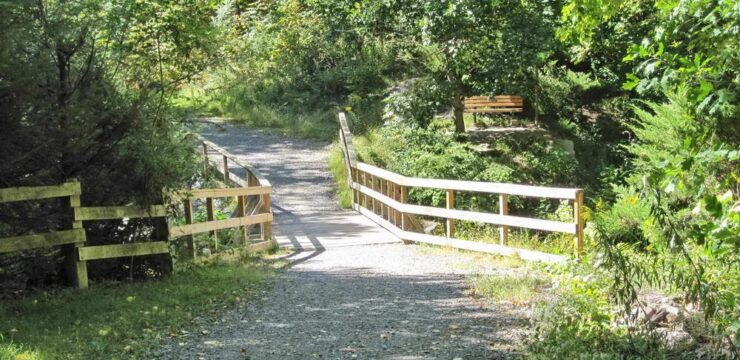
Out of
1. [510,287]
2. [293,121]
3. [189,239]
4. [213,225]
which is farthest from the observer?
[293,121]

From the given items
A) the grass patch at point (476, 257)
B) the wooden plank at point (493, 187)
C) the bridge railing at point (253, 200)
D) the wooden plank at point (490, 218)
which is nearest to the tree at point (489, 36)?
the wooden plank at point (493, 187)

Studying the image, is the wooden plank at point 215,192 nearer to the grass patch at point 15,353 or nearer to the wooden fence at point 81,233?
the wooden fence at point 81,233

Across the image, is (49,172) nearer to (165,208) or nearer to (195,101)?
(165,208)

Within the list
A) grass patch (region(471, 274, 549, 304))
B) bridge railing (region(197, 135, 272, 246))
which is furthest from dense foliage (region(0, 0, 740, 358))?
bridge railing (region(197, 135, 272, 246))

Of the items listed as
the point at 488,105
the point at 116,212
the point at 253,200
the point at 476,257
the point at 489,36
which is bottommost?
the point at 476,257

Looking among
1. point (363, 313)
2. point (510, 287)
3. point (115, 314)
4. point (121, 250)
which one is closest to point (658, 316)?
point (510, 287)

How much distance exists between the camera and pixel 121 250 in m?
9.11

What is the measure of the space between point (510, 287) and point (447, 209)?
410 centimetres

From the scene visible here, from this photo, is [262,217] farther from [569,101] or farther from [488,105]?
[569,101]

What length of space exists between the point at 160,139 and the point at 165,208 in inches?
32.2

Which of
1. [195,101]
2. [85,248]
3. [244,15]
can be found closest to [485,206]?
[195,101]

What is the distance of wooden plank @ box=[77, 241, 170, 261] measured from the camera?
8719mm

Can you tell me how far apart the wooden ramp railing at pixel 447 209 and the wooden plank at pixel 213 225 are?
238 cm

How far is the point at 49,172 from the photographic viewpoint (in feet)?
28.1
